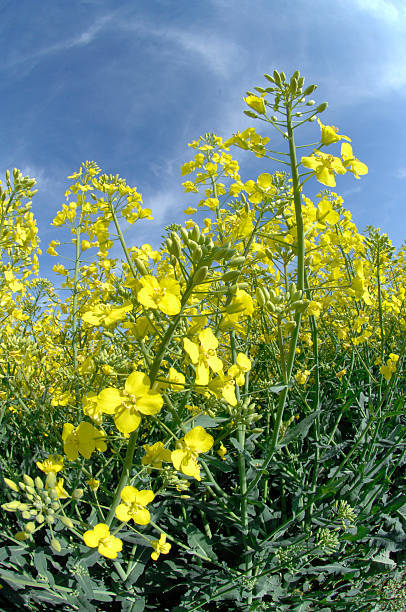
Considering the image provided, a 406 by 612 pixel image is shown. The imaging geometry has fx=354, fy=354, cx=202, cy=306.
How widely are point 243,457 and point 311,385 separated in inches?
78.8

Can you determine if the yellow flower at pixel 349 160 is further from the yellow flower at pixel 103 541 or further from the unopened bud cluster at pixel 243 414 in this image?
the yellow flower at pixel 103 541

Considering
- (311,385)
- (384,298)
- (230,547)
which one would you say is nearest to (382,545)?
(230,547)

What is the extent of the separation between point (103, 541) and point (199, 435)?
60cm

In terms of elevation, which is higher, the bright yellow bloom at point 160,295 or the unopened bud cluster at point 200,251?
the unopened bud cluster at point 200,251

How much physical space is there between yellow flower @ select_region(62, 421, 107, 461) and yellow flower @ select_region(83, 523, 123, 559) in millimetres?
297

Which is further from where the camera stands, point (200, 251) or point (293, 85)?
point (293, 85)

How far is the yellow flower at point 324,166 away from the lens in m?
1.95

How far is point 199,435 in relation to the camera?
5.11 ft

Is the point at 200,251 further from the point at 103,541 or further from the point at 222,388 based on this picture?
the point at 103,541

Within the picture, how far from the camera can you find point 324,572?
2.68 meters

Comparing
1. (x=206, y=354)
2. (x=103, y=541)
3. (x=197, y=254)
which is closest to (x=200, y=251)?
(x=197, y=254)

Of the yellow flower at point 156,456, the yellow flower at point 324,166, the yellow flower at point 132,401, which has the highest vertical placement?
the yellow flower at point 324,166

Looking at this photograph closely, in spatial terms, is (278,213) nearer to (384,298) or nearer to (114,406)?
(114,406)

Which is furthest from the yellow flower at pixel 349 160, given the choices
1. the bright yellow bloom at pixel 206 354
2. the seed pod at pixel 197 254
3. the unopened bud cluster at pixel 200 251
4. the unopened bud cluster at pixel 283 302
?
the bright yellow bloom at pixel 206 354
